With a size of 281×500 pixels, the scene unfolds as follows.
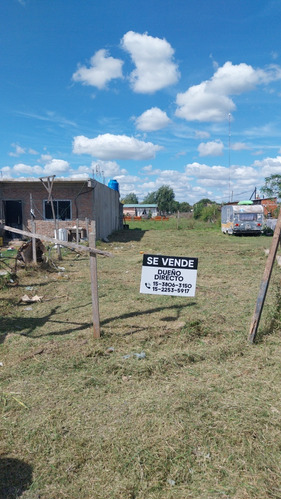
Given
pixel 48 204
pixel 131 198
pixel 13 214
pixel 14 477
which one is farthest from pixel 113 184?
pixel 131 198

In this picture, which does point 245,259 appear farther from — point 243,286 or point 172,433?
point 172,433

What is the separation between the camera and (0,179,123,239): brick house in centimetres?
1834

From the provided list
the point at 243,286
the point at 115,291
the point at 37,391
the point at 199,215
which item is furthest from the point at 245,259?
the point at 199,215

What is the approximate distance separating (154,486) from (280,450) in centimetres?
104

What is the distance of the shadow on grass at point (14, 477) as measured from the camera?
2.46 meters

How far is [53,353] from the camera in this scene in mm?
4562

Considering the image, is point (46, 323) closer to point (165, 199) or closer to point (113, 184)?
point (113, 184)

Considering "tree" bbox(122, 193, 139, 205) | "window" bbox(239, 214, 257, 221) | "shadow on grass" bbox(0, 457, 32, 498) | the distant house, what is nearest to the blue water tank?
"window" bbox(239, 214, 257, 221)

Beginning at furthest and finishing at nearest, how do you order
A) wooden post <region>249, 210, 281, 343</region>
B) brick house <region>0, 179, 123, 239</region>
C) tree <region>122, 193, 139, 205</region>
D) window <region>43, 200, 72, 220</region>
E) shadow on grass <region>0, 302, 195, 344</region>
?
1. tree <region>122, 193, 139, 205</region>
2. window <region>43, 200, 72, 220</region>
3. brick house <region>0, 179, 123, 239</region>
4. shadow on grass <region>0, 302, 195, 344</region>
5. wooden post <region>249, 210, 281, 343</region>

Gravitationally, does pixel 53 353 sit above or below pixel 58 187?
below

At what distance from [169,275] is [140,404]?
7.44 feet

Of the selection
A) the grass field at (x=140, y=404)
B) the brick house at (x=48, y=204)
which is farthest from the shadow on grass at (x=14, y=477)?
the brick house at (x=48, y=204)

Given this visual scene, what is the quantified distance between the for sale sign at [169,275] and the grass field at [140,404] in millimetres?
609

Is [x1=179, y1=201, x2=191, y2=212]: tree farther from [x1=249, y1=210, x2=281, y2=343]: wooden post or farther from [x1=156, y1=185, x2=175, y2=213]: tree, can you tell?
[x1=249, y1=210, x2=281, y2=343]: wooden post
